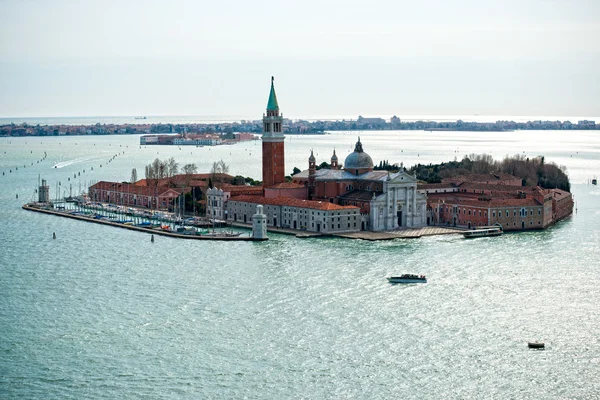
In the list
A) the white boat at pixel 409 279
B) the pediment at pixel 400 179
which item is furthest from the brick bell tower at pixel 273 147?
the white boat at pixel 409 279

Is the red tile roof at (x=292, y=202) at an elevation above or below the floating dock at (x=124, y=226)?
above

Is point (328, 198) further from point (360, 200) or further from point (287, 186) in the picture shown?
point (360, 200)

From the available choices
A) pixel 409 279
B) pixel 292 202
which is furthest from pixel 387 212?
pixel 409 279

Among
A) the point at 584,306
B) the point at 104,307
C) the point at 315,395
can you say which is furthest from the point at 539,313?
the point at 104,307

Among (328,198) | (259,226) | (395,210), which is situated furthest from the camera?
(328,198)

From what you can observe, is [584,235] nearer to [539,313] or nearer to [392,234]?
[392,234]

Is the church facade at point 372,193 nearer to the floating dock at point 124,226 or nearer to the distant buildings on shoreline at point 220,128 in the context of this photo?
the floating dock at point 124,226
